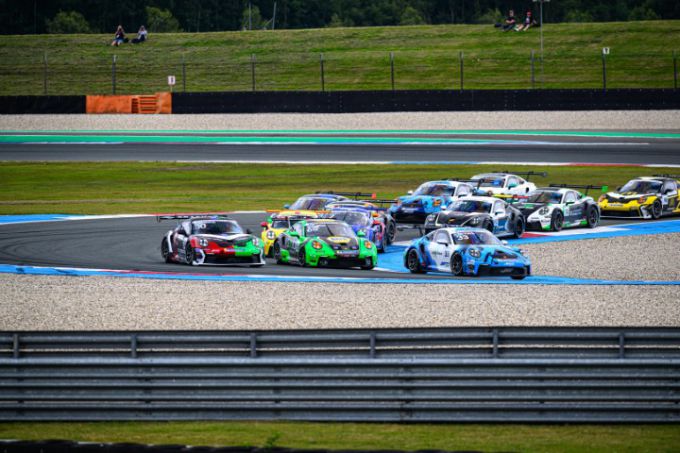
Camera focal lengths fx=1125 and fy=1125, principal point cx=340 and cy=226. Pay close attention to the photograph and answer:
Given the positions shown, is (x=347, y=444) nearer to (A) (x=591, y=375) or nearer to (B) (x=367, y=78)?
(A) (x=591, y=375)

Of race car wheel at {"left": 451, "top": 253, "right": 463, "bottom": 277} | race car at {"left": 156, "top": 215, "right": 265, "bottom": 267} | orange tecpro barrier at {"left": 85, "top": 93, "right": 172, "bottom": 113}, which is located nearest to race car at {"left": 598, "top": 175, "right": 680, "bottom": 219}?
race car wheel at {"left": 451, "top": 253, "right": 463, "bottom": 277}

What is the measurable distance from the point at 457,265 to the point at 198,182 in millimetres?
21089

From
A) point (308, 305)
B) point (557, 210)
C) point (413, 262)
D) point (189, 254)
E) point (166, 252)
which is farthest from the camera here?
point (557, 210)

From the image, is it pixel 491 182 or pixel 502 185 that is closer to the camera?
pixel 502 185

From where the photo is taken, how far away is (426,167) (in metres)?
43.1

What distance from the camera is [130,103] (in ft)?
184

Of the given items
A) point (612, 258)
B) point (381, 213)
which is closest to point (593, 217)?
point (612, 258)

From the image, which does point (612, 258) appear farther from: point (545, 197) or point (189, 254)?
point (189, 254)

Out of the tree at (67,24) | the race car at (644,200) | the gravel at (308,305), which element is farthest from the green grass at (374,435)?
the tree at (67,24)

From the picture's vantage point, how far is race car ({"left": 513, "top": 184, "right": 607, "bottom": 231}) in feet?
94.3

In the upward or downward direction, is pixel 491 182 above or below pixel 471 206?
above

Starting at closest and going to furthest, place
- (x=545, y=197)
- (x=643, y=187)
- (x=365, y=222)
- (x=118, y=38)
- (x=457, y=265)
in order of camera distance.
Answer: (x=457, y=265) < (x=365, y=222) < (x=545, y=197) < (x=643, y=187) < (x=118, y=38)

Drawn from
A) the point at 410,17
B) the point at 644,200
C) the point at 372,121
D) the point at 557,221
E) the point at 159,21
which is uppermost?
the point at 410,17

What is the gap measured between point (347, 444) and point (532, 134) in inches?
1648
